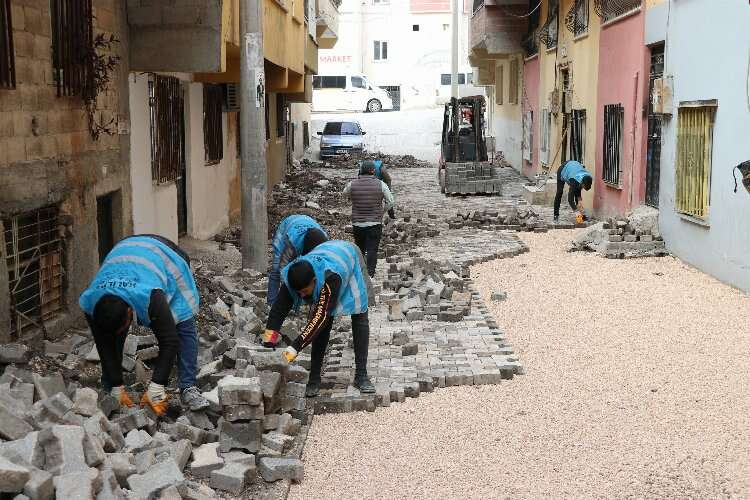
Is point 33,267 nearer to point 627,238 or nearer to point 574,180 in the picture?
point 627,238

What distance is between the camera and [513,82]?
3238cm

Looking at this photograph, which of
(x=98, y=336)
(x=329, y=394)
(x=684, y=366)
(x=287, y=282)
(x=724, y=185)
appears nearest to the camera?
(x=98, y=336)

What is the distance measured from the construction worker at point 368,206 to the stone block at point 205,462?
6.00m

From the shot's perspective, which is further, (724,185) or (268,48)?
(268,48)

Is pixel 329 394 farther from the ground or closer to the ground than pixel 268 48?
closer to the ground

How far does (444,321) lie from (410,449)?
3621mm

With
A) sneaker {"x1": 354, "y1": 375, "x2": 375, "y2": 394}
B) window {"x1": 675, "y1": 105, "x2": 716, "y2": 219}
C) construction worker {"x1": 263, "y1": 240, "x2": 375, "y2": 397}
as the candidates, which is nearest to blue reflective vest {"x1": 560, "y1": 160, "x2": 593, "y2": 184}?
window {"x1": 675, "y1": 105, "x2": 716, "y2": 219}

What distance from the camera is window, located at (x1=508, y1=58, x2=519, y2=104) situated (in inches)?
1256

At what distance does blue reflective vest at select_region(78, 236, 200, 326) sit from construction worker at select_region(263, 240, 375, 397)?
0.66 meters

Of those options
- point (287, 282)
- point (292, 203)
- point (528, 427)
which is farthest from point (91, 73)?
point (292, 203)

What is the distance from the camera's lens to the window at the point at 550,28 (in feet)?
76.0

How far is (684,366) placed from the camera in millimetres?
7676

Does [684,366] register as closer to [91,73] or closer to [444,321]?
[444,321]

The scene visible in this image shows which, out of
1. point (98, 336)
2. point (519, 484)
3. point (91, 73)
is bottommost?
point (519, 484)
